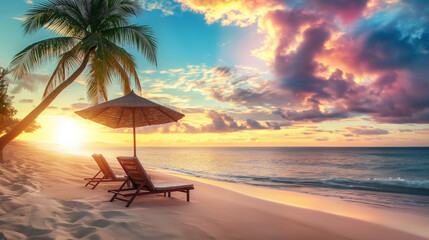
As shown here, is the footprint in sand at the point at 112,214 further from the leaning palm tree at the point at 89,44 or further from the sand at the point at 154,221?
the leaning palm tree at the point at 89,44

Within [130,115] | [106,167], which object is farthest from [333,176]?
[106,167]

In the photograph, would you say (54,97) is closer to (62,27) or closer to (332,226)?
(62,27)

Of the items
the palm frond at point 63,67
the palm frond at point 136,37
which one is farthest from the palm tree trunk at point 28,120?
the palm frond at point 136,37

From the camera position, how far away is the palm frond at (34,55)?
988 centimetres

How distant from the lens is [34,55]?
32.8ft

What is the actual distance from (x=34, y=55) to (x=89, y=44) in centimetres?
216

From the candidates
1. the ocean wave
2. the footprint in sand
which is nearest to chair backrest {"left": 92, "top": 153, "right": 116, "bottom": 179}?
the footprint in sand

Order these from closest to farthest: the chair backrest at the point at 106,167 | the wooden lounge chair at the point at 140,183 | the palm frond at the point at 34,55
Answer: the wooden lounge chair at the point at 140,183, the chair backrest at the point at 106,167, the palm frond at the point at 34,55

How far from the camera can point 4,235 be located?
323 centimetres

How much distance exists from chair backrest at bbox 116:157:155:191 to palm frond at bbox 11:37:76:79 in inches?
287

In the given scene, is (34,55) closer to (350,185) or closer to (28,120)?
(28,120)

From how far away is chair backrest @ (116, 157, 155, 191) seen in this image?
514cm

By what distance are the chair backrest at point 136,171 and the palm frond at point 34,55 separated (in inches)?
287

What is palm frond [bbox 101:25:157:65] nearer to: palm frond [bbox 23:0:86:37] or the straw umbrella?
palm frond [bbox 23:0:86:37]
